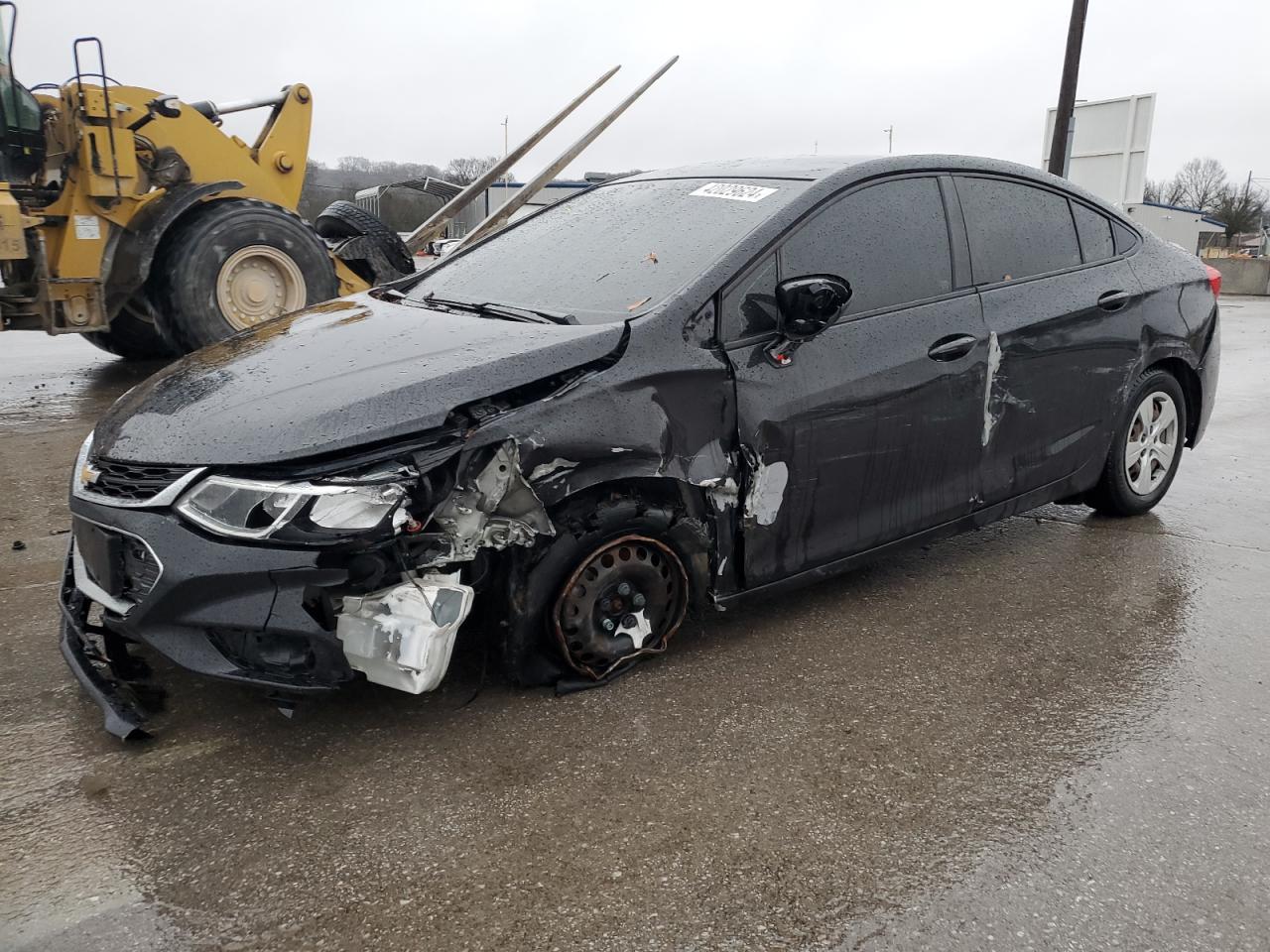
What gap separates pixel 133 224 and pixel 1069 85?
51.0 feet

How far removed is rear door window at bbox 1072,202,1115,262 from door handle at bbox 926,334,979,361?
980 mm

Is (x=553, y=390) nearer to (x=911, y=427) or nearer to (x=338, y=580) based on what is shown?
(x=338, y=580)

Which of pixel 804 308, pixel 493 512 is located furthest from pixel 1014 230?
pixel 493 512

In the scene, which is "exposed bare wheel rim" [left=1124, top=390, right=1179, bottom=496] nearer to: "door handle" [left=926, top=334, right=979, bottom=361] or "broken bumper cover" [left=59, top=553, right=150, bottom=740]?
"door handle" [left=926, top=334, right=979, bottom=361]

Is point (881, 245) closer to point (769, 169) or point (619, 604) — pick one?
point (769, 169)

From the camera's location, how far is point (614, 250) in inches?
141

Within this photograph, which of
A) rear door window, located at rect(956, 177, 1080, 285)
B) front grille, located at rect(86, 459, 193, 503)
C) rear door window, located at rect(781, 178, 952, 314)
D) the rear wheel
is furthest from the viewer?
the rear wheel

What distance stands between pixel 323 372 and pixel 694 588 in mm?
1318

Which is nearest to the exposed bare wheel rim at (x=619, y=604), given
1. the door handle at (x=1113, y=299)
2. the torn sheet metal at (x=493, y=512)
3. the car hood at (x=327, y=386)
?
the torn sheet metal at (x=493, y=512)

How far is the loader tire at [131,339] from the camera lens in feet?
29.5

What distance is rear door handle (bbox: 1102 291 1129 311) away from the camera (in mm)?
4230

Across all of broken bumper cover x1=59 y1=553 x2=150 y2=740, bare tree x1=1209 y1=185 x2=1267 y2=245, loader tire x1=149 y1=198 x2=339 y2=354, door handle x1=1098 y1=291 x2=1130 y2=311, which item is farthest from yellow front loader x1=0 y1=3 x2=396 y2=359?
bare tree x1=1209 y1=185 x2=1267 y2=245

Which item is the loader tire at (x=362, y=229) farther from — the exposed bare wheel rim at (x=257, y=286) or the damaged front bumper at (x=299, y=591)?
the damaged front bumper at (x=299, y=591)

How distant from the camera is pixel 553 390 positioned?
2.86 metres
